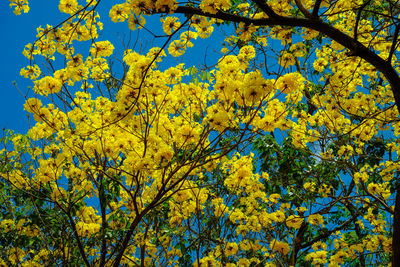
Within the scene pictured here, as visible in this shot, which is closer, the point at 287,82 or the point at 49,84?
the point at 287,82

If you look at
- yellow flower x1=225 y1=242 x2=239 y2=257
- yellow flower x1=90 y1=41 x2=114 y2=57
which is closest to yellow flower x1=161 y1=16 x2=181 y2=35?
yellow flower x1=90 y1=41 x2=114 y2=57

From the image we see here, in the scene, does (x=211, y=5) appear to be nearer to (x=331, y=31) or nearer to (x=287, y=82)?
(x=287, y=82)

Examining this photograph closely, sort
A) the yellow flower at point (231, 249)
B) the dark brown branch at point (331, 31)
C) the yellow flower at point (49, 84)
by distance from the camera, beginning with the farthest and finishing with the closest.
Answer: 1. the yellow flower at point (231, 249)
2. the yellow flower at point (49, 84)
3. the dark brown branch at point (331, 31)

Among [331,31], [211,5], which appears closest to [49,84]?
[211,5]

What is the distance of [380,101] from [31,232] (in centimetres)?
477

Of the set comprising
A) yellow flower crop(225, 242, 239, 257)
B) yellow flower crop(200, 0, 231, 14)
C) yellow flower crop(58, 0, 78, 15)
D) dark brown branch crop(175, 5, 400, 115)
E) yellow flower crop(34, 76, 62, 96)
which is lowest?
yellow flower crop(225, 242, 239, 257)

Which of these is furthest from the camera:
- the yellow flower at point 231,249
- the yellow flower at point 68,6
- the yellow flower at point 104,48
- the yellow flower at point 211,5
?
the yellow flower at point 231,249

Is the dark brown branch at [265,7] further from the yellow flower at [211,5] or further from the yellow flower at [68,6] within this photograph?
the yellow flower at [68,6]

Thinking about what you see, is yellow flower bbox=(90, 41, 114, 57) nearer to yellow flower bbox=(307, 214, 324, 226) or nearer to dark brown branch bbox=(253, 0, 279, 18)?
dark brown branch bbox=(253, 0, 279, 18)

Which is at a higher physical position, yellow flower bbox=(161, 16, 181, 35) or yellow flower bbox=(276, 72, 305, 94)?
yellow flower bbox=(161, 16, 181, 35)

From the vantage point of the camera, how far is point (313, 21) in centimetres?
242

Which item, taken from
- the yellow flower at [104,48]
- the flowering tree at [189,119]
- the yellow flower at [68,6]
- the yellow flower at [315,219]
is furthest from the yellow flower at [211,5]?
the yellow flower at [315,219]

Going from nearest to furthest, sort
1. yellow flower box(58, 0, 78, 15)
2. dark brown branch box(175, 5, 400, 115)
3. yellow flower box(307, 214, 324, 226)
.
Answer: dark brown branch box(175, 5, 400, 115) < yellow flower box(58, 0, 78, 15) < yellow flower box(307, 214, 324, 226)

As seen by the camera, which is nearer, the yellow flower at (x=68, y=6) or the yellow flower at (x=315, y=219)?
the yellow flower at (x=68, y=6)
